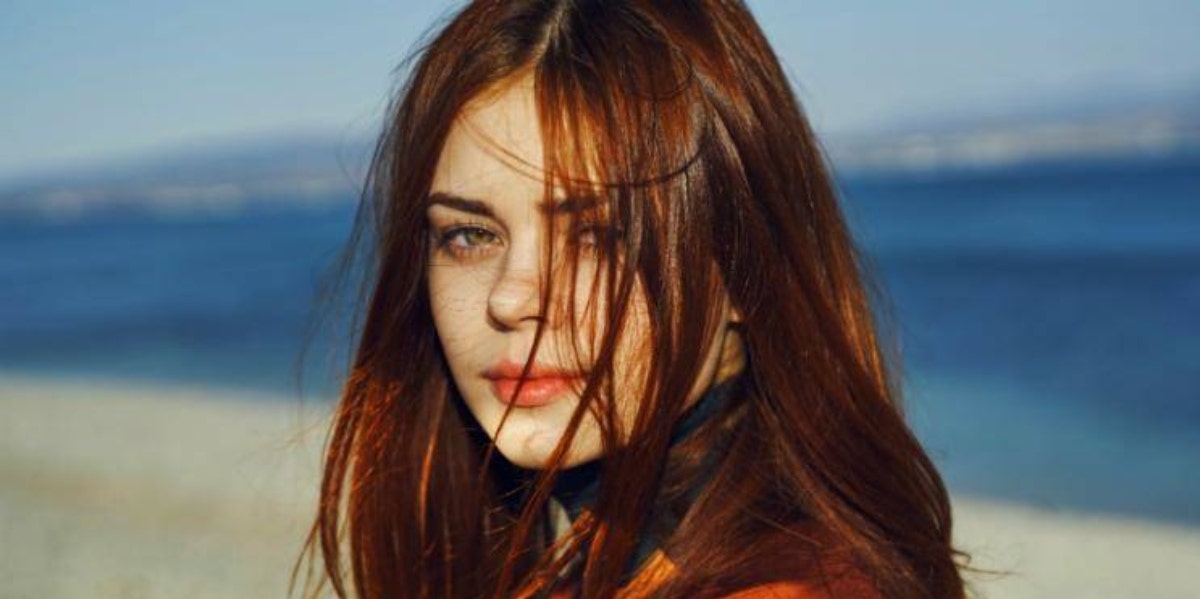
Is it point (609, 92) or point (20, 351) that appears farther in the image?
point (20, 351)

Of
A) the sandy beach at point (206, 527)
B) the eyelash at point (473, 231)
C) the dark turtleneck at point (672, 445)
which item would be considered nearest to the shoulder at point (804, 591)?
the dark turtleneck at point (672, 445)

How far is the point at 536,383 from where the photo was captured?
204cm

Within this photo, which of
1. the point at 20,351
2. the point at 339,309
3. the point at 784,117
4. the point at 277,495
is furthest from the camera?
the point at 20,351

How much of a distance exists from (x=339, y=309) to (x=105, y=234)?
120 feet

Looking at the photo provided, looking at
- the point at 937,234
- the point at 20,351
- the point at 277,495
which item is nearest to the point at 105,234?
the point at 937,234

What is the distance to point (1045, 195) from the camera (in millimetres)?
33781

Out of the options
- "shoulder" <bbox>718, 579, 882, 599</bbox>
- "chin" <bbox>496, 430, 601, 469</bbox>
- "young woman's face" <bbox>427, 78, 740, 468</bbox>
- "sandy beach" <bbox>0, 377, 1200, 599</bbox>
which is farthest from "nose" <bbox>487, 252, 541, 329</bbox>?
"sandy beach" <bbox>0, 377, 1200, 599</bbox>

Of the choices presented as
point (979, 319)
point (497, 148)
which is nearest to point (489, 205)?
point (497, 148)

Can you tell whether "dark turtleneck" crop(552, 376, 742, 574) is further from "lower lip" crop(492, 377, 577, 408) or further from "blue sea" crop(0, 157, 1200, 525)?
"blue sea" crop(0, 157, 1200, 525)

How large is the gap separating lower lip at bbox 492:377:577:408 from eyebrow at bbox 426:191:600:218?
0.64ft

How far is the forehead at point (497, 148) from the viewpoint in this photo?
6.55 feet

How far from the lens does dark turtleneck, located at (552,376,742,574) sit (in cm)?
208

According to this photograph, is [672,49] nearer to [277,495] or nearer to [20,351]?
[277,495]

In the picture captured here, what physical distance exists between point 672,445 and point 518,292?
270 mm
